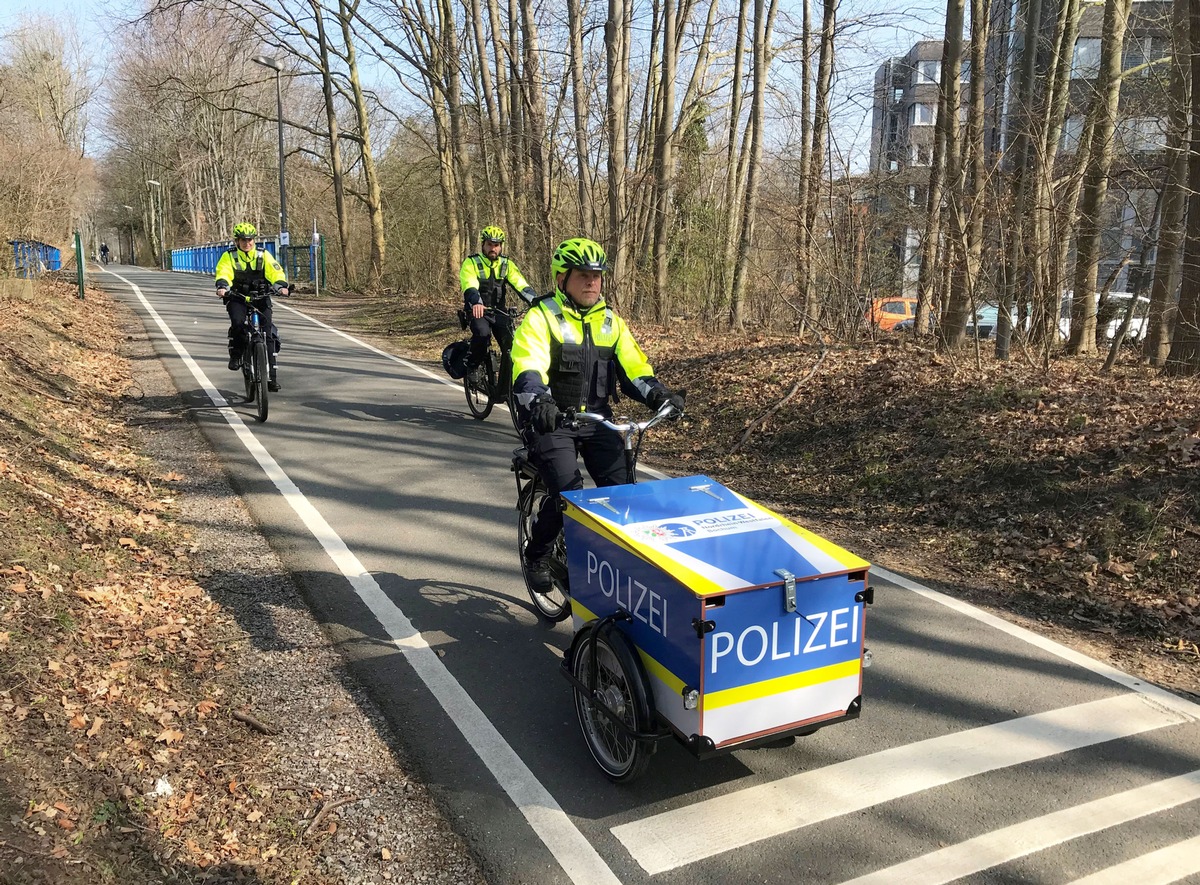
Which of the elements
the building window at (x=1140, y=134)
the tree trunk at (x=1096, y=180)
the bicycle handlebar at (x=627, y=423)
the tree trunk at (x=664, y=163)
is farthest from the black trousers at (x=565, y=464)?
the tree trunk at (x=664, y=163)

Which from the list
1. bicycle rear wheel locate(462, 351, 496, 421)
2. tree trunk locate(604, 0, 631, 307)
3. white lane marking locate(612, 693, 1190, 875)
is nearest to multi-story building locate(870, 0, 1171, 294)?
tree trunk locate(604, 0, 631, 307)

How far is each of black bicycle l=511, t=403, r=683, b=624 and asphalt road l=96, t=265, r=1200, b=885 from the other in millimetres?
136

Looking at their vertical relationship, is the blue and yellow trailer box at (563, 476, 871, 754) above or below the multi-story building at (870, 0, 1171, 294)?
below

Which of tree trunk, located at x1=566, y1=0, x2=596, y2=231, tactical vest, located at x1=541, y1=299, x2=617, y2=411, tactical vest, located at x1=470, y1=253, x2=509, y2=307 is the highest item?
tree trunk, located at x1=566, y1=0, x2=596, y2=231

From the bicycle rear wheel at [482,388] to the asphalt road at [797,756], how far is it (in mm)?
3893

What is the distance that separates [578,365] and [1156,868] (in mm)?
3202

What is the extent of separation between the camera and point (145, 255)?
273 feet

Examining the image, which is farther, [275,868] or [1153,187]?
[1153,187]

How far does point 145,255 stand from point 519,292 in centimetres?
8491

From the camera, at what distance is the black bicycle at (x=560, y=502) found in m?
4.39

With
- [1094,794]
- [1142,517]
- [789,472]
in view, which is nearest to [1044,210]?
[789,472]

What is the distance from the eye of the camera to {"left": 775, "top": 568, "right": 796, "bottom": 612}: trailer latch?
10.7 feet

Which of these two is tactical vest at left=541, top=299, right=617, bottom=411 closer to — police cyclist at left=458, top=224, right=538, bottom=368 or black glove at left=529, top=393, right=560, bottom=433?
black glove at left=529, top=393, right=560, bottom=433

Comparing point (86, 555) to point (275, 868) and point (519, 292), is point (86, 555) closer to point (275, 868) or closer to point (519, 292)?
point (275, 868)
